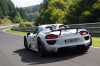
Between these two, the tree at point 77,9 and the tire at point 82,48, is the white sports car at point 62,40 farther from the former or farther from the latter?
the tree at point 77,9

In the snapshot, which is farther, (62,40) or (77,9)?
(77,9)

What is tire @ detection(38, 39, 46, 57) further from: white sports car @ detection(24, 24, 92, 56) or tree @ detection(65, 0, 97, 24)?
tree @ detection(65, 0, 97, 24)

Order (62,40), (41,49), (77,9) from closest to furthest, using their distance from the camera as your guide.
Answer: (62,40) → (41,49) → (77,9)

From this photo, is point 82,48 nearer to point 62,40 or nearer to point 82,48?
point 82,48

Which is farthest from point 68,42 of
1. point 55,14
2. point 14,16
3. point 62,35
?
point 14,16

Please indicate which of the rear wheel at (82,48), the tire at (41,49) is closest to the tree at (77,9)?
the rear wheel at (82,48)

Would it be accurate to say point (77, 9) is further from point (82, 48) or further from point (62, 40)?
point (62, 40)

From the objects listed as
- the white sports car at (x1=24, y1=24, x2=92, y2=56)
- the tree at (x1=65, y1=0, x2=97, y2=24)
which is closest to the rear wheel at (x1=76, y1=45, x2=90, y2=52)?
the white sports car at (x1=24, y1=24, x2=92, y2=56)

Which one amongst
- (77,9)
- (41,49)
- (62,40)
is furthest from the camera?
(77,9)

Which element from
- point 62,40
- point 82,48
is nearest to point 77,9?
point 82,48

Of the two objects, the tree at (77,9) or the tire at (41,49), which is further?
the tree at (77,9)

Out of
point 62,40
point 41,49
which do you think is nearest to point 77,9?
point 41,49

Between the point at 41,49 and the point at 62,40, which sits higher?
the point at 62,40

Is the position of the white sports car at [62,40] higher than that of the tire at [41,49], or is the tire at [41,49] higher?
the white sports car at [62,40]
